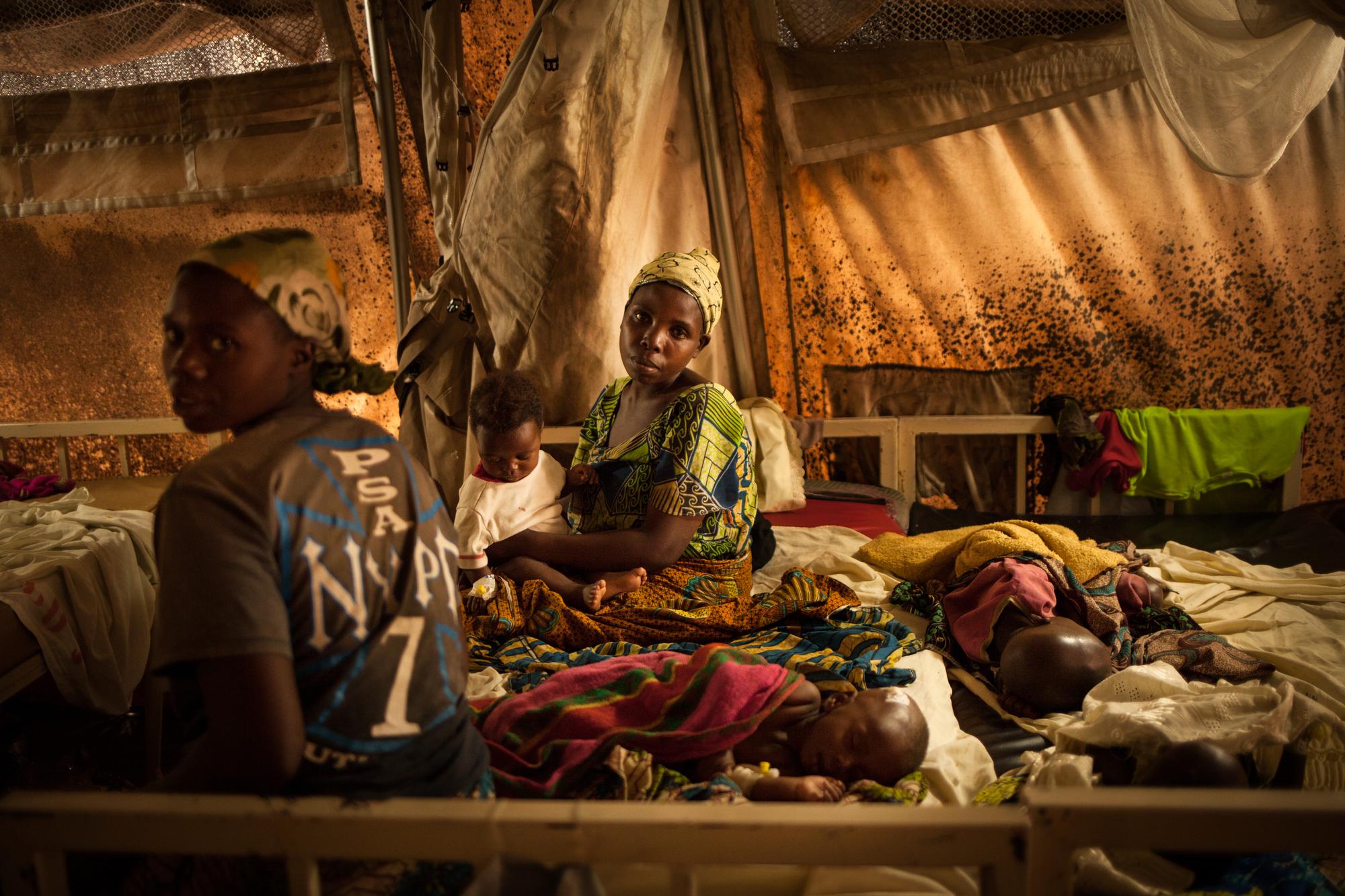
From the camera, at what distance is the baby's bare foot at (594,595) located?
2.02 metres

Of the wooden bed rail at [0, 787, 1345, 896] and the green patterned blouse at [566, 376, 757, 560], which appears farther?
the green patterned blouse at [566, 376, 757, 560]

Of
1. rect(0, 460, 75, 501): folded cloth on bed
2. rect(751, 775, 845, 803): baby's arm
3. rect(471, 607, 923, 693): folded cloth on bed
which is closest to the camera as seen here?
rect(751, 775, 845, 803): baby's arm

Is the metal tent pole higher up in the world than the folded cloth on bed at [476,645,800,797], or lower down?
higher up

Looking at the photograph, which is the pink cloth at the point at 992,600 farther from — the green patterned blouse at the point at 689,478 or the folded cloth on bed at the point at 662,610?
the green patterned blouse at the point at 689,478

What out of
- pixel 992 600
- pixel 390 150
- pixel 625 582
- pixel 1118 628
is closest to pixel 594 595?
pixel 625 582

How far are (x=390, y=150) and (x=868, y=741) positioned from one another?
3037mm

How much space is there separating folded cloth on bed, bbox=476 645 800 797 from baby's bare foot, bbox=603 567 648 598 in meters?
0.47

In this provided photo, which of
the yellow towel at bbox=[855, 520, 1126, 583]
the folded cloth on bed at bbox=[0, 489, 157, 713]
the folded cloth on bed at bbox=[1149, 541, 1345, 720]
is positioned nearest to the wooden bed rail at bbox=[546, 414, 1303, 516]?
the folded cloth on bed at bbox=[1149, 541, 1345, 720]

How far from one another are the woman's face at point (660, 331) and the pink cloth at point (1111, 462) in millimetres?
2080

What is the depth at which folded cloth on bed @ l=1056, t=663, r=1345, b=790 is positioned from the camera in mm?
1520

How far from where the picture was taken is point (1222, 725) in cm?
159

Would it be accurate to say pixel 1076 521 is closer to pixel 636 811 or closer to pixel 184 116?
pixel 636 811

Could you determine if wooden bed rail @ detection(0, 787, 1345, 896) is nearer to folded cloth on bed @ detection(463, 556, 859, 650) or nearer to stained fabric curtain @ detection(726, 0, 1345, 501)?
folded cloth on bed @ detection(463, 556, 859, 650)

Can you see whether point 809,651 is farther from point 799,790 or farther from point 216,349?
point 216,349
